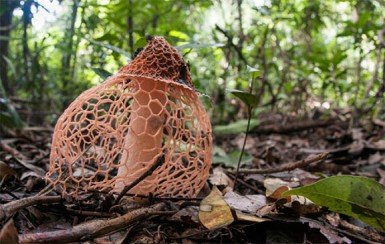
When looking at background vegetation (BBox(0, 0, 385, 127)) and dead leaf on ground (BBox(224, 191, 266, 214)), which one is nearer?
dead leaf on ground (BBox(224, 191, 266, 214))

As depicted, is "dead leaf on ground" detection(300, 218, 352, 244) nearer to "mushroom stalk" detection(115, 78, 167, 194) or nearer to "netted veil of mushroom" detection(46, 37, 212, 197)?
"netted veil of mushroom" detection(46, 37, 212, 197)

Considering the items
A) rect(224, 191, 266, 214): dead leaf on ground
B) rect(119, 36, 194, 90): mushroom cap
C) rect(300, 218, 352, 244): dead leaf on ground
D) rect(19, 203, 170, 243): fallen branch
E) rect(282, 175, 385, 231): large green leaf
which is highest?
rect(119, 36, 194, 90): mushroom cap

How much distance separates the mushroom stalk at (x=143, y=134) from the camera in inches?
95.0

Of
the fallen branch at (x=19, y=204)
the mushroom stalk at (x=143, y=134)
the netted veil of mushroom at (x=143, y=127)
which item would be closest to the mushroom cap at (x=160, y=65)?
the netted veil of mushroom at (x=143, y=127)

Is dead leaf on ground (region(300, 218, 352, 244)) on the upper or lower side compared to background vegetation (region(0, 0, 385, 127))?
lower

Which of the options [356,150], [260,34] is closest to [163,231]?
[356,150]

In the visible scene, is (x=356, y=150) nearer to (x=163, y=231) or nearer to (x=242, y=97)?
(x=242, y=97)

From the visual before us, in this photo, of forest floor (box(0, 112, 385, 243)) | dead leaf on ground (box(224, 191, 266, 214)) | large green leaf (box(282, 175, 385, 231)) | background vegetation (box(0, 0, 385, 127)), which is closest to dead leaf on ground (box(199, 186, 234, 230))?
forest floor (box(0, 112, 385, 243))

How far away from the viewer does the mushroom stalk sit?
7.91 feet

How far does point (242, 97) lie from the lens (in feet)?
8.47

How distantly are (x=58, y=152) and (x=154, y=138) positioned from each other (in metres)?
0.61

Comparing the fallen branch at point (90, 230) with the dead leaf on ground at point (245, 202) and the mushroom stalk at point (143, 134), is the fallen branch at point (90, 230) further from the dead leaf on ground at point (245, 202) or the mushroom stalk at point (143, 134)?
the dead leaf on ground at point (245, 202)

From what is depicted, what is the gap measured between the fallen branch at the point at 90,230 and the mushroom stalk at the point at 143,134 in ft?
1.06

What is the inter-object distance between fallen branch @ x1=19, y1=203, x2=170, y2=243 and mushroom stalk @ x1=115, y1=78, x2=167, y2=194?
0.32 m
